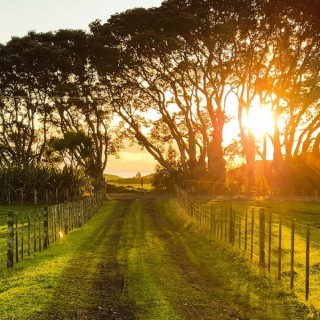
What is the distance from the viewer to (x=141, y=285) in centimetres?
1343

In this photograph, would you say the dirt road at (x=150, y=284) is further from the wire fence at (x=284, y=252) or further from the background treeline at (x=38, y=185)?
the background treeline at (x=38, y=185)

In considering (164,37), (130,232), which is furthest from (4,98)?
(130,232)

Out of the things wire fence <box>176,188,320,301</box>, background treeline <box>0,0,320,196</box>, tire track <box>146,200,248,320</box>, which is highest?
background treeline <box>0,0,320,196</box>

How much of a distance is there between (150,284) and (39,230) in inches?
306

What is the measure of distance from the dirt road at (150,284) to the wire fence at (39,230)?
182 cm

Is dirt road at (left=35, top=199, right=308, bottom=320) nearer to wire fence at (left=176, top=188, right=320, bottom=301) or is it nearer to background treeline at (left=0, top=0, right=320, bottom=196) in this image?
wire fence at (left=176, top=188, right=320, bottom=301)

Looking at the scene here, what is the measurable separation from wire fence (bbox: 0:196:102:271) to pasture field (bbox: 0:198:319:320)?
0.59 m

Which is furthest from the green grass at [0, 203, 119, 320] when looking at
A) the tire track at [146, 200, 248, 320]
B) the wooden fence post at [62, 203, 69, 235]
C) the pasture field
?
the wooden fence post at [62, 203, 69, 235]

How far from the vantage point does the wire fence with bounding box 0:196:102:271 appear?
17.1 m

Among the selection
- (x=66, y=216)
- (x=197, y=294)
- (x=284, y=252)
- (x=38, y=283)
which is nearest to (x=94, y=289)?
(x=38, y=283)

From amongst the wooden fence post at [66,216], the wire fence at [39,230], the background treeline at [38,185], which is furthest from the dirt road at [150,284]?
the background treeline at [38,185]

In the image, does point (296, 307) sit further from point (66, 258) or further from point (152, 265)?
point (66, 258)

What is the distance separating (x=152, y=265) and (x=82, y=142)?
39.6 m

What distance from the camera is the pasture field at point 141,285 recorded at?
11156 millimetres
